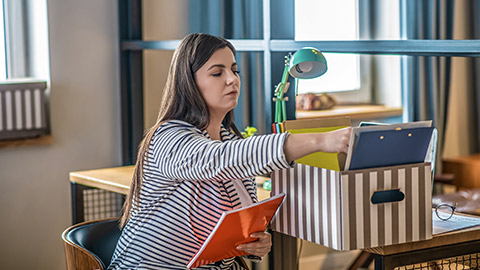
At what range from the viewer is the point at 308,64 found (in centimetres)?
231

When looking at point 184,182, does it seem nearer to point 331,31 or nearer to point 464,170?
point 331,31

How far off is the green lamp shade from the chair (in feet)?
2.47

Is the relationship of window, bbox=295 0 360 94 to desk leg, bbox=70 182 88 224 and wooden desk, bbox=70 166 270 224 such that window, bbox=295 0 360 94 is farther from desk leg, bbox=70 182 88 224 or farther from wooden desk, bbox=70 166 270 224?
desk leg, bbox=70 182 88 224

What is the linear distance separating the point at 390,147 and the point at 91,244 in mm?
1006

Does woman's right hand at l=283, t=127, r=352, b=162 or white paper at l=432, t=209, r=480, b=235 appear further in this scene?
white paper at l=432, t=209, r=480, b=235

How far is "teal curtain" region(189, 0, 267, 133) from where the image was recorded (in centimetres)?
370

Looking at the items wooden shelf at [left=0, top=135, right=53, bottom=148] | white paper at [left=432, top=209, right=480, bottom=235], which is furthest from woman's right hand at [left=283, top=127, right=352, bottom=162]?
wooden shelf at [left=0, top=135, right=53, bottom=148]

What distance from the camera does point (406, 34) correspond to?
4594mm

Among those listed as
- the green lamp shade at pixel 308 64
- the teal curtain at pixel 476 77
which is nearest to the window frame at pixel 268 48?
the green lamp shade at pixel 308 64

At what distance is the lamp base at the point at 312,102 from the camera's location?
4270 millimetres

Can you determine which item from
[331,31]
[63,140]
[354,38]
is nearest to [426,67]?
[354,38]

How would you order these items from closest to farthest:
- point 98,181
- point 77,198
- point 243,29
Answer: point 98,181 < point 77,198 < point 243,29

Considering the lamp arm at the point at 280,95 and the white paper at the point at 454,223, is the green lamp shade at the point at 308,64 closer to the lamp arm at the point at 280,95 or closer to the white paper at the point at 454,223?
the lamp arm at the point at 280,95

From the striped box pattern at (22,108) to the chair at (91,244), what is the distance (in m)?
1.33
